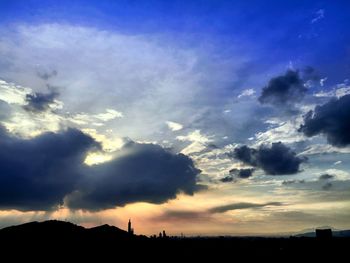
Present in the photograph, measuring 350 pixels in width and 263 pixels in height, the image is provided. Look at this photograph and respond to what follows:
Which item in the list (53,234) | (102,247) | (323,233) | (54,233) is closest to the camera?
(102,247)

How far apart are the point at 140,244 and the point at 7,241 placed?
20.0 metres

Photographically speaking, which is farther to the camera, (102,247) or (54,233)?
(54,233)

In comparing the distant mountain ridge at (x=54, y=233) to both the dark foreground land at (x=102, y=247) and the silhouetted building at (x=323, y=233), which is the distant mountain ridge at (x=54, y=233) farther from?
the silhouetted building at (x=323, y=233)

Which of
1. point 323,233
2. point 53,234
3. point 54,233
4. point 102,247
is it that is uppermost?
point 54,233

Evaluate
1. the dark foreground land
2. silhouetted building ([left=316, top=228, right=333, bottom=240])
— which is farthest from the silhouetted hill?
silhouetted building ([left=316, top=228, right=333, bottom=240])

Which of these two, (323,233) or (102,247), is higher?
(102,247)

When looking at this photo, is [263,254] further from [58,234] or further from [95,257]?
[58,234]

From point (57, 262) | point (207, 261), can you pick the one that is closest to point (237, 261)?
point (207, 261)

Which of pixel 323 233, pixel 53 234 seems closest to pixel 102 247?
pixel 53 234

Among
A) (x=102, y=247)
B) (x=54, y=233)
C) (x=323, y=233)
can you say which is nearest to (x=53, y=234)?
(x=54, y=233)

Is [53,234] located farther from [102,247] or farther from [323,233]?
[323,233]

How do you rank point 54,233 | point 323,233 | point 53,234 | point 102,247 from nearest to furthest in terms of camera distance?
1. point 102,247
2. point 53,234
3. point 54,233
4. point 323,233

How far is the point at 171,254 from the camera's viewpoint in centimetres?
5759

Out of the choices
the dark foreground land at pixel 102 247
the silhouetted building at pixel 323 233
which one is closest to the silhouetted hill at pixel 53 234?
the dark foreground land at pixel 102 247
